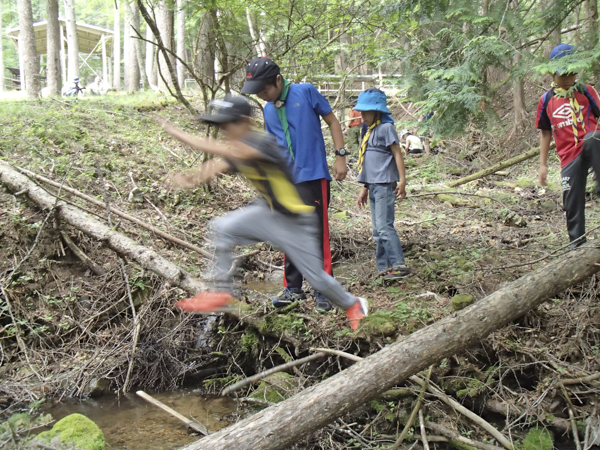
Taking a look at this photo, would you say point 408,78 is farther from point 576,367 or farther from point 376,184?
point 576,367

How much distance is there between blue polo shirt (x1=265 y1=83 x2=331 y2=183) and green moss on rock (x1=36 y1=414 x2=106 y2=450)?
2.48 meters

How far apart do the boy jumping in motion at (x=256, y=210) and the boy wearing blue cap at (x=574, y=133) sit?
8.33 feet

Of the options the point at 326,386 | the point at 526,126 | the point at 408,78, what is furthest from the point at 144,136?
the point at 526,126

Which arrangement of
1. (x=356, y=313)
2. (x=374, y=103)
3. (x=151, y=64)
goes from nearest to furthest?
(x=356, y=313) < (x=374, y=103) < (x=151, y=64)

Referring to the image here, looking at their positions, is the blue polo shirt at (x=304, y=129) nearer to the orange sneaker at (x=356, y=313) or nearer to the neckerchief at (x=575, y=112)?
the orange sneaker at (x=356, y=313)

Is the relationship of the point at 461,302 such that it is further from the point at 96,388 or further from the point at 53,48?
the point at 53,48

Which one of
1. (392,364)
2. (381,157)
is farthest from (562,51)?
(392,364)

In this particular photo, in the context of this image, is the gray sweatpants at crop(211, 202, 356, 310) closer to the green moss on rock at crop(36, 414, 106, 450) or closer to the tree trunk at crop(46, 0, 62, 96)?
the green moss on rock at crop(36, 414, 106, 450)

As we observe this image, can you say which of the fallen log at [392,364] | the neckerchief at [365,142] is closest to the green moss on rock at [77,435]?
the fallen log at [392,364]

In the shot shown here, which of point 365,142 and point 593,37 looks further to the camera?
point 365,142

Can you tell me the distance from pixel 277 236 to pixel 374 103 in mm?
2112

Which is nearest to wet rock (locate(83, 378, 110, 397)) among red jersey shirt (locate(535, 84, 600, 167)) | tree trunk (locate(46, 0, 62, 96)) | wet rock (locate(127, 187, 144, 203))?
wet rock (locate(127, 187, 144, 203))

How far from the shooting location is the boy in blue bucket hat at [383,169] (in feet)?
16.0

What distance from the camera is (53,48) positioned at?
15.9 meters
